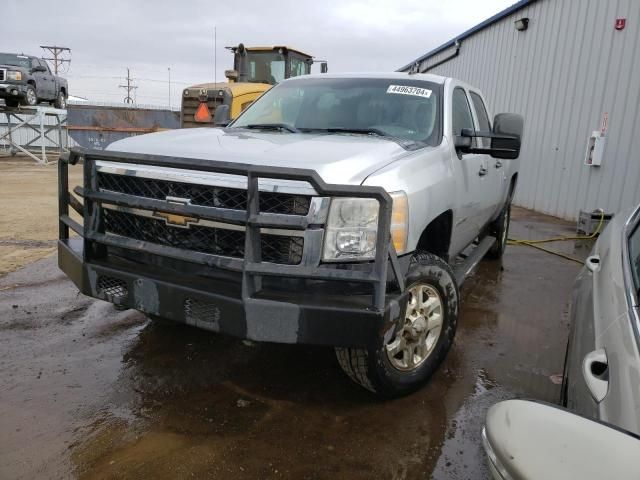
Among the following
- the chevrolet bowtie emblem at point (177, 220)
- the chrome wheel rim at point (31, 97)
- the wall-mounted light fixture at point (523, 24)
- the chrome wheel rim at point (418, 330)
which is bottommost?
the chrome wheel rim at point (418, 330)

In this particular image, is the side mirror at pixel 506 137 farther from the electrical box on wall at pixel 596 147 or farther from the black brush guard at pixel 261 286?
the electrical box on wall at pixel 596 147

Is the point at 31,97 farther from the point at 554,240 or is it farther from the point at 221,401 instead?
the point at 221,401

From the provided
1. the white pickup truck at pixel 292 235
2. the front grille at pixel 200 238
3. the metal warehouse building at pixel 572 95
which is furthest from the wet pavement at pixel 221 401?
the metal warehouse building at pixel 572 95

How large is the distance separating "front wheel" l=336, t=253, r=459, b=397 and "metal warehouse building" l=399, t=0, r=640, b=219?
482 centimetres

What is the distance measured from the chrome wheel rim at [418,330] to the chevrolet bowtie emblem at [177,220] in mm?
1268

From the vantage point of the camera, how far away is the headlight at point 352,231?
2.47 m

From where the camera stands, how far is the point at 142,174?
111 inches

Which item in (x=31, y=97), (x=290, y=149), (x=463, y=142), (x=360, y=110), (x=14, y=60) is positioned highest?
(x=14, y=60)

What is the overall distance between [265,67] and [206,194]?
1034 centimetres

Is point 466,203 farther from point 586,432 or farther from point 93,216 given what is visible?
point 586,432

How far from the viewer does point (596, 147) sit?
8812 millimetres

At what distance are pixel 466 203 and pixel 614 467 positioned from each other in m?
3.01

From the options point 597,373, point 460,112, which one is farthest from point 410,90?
point 597,373

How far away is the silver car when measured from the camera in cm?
140
